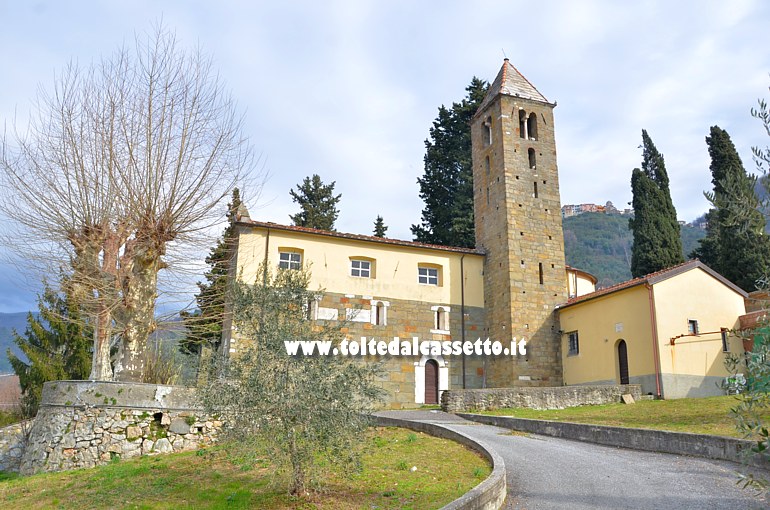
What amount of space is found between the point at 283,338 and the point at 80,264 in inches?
335

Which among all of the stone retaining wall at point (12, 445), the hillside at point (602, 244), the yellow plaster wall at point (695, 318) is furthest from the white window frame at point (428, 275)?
the hillside at point (602, 244)

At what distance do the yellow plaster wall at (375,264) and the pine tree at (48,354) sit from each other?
6.68 meters

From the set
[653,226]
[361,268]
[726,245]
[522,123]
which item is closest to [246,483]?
[361,268]

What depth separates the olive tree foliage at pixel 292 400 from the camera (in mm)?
7945

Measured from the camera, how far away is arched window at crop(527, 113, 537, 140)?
29891 millimetres

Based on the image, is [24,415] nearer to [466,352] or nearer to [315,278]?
[315,278]

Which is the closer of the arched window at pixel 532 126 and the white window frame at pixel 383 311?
the white window frame at pixel 383 311

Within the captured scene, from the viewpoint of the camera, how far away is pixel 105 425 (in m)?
13.5

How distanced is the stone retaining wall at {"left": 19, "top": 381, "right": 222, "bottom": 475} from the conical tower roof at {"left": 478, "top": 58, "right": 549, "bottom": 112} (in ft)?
72.1

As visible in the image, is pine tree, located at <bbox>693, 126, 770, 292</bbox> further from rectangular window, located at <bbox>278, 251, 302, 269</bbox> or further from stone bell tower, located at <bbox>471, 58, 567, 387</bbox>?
rectangular window, located at <bbox>278, 251, 302, 269</bbox>

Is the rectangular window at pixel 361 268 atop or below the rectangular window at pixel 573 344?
atop

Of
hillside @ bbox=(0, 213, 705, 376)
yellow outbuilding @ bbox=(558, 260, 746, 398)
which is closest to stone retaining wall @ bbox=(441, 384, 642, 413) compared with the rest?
yellow outbuilding @ bbox=(558, 260, 746, 398)

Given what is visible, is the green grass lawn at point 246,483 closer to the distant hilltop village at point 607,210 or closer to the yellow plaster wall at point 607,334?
the yellow plaster wall at point 607,334

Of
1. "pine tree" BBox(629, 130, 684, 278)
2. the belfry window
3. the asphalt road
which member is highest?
the belfry window
